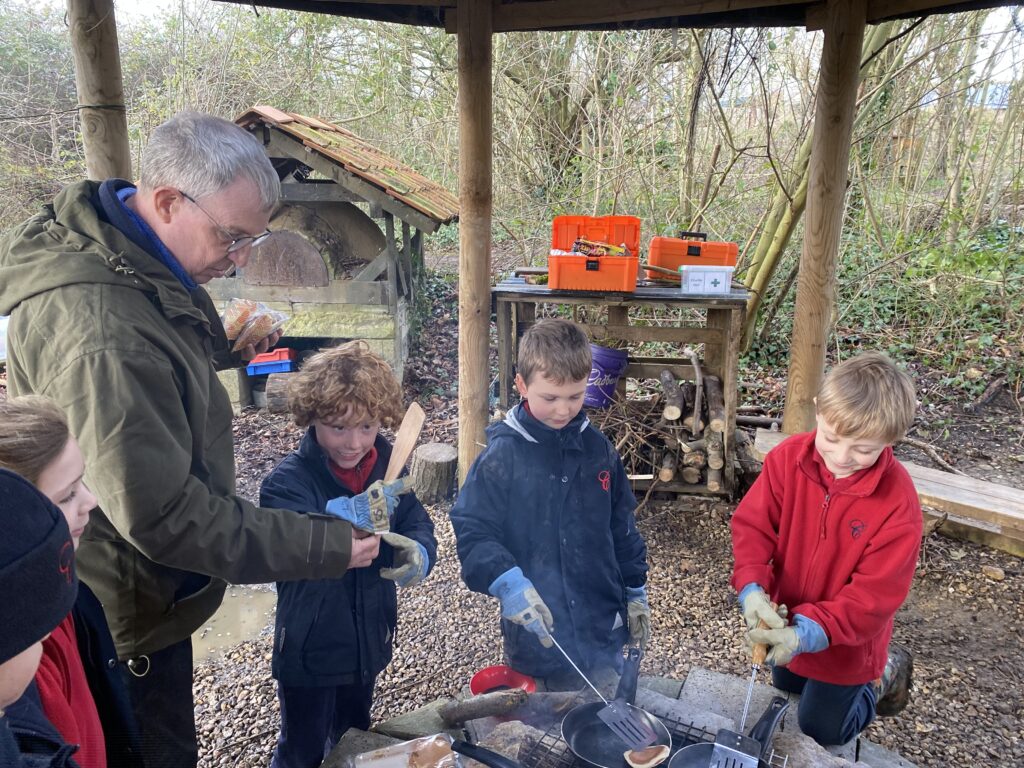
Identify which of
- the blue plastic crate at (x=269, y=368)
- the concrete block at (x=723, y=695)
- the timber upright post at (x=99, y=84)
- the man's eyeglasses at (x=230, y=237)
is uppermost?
the timber upright post at (x=99, y=84)

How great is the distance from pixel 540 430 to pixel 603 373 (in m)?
2.64

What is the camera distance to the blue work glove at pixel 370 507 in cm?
204

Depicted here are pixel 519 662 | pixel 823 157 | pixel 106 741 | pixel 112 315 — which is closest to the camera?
pixel 112 315

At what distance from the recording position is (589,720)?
1.91 m

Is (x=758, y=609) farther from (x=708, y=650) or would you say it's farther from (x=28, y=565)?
(x=28, y=565)

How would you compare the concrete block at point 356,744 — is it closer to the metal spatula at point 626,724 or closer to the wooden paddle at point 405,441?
the metal spatula at point 626,724

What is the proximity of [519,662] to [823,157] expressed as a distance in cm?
312

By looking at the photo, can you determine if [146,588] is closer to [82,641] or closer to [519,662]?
[82,641]

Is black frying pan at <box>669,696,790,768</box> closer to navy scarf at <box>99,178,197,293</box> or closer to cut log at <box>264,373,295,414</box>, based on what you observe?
navy scarf at <box>99,178,197,293</box>

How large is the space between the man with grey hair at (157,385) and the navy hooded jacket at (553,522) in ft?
1.73

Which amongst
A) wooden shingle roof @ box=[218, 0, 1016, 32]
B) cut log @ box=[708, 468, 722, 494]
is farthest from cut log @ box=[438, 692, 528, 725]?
wooden shingle roof @ box=[218, 0, 1016, 32]

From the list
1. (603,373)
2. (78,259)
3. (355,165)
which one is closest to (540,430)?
(78,259)

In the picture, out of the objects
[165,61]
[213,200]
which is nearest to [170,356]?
[213,200]

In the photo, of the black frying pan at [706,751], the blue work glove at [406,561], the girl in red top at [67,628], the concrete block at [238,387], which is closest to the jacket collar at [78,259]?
the girl in red top at [67,628]
